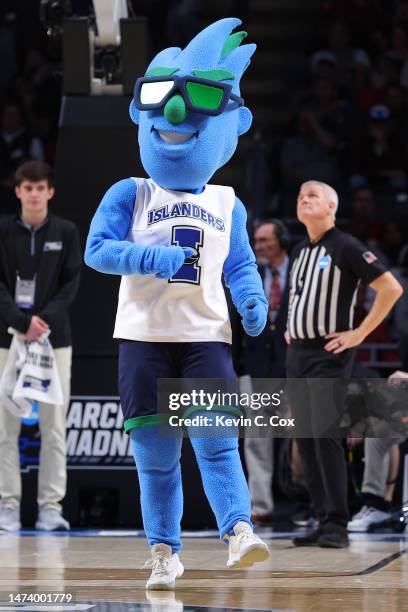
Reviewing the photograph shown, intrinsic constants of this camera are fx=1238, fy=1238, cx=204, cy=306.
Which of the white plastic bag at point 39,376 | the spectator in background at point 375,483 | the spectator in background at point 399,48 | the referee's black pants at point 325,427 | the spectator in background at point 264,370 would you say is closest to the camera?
the referee's black pants at point 325,427

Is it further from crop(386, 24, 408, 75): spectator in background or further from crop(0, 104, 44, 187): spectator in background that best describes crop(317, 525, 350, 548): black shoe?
crop(386, 24, 408, 75): spectator in background

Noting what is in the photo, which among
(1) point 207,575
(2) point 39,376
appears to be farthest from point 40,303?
(1) point 207,575

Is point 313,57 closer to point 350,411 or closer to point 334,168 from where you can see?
point 334,168

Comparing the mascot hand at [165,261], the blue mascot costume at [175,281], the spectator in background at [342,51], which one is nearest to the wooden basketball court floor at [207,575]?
the blue mascot costume at [175,281]

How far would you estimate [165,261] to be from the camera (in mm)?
4188

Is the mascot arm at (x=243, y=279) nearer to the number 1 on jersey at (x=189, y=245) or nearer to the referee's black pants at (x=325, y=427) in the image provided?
the number 1 on jersey at (x=189, y=245)

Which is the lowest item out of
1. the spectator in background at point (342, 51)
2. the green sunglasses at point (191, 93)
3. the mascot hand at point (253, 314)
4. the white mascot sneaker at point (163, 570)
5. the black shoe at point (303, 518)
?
the black shoe at point (303, 518)

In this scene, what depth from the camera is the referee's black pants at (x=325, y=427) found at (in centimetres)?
555

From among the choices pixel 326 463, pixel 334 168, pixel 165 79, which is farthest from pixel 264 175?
pixel 165 79

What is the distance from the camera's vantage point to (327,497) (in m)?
6.07

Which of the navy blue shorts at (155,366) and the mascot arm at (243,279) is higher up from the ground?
the mascot arm at (243,279)

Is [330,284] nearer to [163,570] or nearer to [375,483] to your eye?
[375,483]

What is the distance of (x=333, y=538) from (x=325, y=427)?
731 mm

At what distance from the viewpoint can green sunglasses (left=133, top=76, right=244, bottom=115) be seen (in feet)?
14.3
